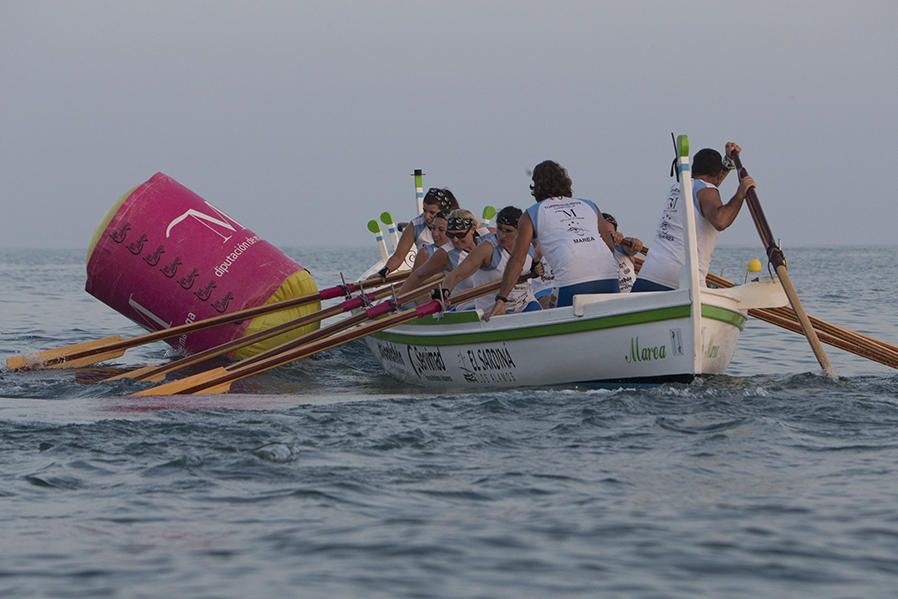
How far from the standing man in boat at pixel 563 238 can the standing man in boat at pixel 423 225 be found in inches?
132

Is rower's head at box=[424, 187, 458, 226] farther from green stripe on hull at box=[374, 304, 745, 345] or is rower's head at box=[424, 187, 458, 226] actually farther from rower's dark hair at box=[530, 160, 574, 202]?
rower's dark hair at box=[530, 160, 574, 202]

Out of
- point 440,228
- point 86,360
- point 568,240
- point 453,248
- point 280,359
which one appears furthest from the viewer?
point 86,360

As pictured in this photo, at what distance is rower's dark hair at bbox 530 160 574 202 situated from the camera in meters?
9.28

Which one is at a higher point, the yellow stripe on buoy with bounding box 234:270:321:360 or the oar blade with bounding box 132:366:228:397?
the yellow stripe on buoy with bounding box 234:270:321:360

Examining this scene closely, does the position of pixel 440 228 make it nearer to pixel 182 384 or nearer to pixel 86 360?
pixel 182 384

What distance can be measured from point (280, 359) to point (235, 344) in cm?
129

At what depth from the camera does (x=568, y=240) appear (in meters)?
9.22

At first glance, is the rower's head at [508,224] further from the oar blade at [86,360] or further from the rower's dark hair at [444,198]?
the oar blade at [86,360]

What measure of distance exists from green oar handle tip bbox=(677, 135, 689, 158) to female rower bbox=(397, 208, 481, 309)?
8.11 ft

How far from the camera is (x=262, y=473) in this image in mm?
6457

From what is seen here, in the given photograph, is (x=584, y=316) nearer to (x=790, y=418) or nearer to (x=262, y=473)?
(x=790, y=418)

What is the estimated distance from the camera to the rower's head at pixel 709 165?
9016 millimetres

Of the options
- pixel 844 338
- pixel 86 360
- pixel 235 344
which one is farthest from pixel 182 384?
pixel 844 338

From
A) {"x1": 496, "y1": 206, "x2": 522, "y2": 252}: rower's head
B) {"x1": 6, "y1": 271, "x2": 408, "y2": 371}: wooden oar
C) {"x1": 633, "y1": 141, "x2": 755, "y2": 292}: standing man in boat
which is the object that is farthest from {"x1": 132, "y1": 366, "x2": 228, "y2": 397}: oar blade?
{"x1": 633, "y1": 141, "x2": 755, "y2": 292}: standing man in boat
